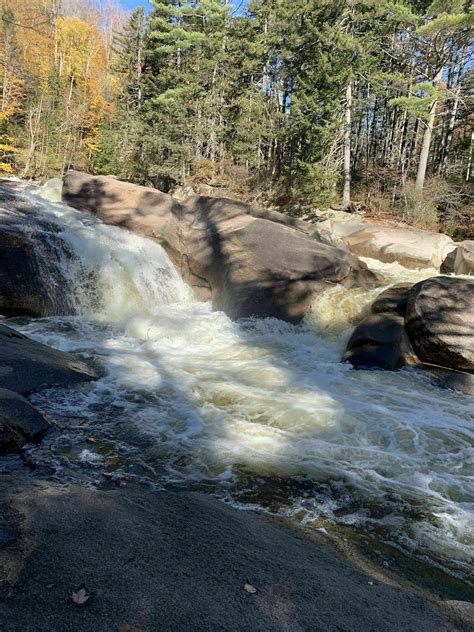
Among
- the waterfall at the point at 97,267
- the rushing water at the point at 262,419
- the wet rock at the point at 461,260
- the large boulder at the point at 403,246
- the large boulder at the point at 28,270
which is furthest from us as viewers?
the large boulder at the point at 403,246

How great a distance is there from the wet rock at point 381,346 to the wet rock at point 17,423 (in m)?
5.04

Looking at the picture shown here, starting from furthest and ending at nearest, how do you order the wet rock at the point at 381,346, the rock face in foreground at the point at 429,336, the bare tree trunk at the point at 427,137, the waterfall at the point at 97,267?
the bare tree trunk at the point at 427,137, the waterfall at the point at 97,267, the wet rock at the point at 381,346, the rock face in foreground at the point at 429,336

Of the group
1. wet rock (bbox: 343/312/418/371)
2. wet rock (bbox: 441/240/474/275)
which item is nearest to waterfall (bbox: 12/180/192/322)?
wet rock (bbox: 343/312/418/371)

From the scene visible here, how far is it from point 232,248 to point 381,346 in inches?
176

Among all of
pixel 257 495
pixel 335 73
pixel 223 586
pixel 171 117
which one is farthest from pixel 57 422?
pixel 171 117

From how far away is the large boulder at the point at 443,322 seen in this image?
7164mm

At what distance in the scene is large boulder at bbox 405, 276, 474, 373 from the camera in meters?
7.16

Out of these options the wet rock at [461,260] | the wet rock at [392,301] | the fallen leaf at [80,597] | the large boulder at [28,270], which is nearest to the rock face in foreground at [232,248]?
the wet rock at [392,301]

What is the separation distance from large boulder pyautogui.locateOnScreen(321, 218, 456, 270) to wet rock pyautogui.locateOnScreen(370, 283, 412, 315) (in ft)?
19.2

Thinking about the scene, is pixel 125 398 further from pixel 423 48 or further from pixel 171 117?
pixel 171 117

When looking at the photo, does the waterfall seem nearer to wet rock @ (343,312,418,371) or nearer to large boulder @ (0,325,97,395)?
large boulder @ (0,325,97,395)

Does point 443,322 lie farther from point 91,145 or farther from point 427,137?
point 91,145

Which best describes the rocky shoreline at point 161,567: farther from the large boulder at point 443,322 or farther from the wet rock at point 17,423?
the large boulder at point 443,322

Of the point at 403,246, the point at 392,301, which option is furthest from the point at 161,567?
the point at 403,246
